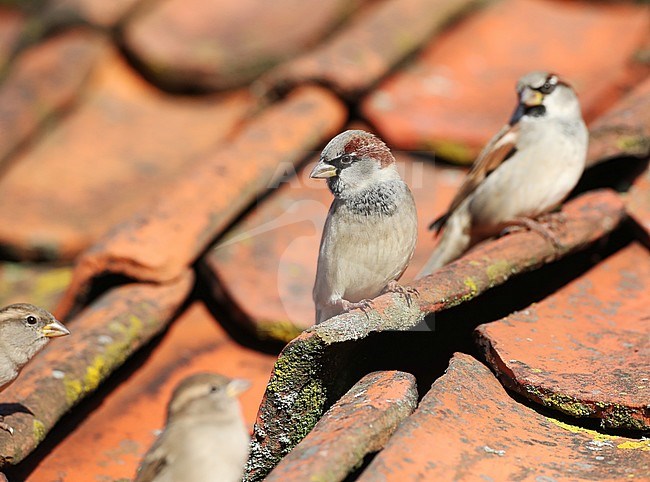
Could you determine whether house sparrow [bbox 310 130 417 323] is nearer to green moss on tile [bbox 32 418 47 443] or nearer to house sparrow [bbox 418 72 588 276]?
house sparrow [bbox 418 72 588 276]

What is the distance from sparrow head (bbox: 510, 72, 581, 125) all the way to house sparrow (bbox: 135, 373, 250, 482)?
195 centimetres

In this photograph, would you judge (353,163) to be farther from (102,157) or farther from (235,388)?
(102,157)

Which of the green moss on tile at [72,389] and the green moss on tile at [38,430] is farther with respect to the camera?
the green moss on tile at [72,389]

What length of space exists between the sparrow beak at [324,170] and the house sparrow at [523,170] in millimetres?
608

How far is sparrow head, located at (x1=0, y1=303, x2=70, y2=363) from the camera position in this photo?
2977 mm

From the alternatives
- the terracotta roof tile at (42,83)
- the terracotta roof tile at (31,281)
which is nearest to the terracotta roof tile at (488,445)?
the terracotta roof tile at (31,281)

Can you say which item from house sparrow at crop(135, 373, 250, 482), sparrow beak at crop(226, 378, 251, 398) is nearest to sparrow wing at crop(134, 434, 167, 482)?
house sparrow at crop(135, 373, 250, 482)

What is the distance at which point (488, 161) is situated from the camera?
3865 millimetres

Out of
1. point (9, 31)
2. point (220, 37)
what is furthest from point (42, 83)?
point (9, 31)

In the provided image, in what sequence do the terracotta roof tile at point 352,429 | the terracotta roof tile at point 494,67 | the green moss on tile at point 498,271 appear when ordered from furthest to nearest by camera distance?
the terracotta roof tile at point 494,67 < the green moss on tile at point 498,271 < the terracotta roof tile at point 352,429

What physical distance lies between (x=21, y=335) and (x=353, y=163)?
1.16 meters

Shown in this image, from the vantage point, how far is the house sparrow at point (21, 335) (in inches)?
116

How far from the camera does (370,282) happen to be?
10.7ft

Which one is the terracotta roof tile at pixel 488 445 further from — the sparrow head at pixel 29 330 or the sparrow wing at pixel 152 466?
the sparrow head at pixel 29 330
